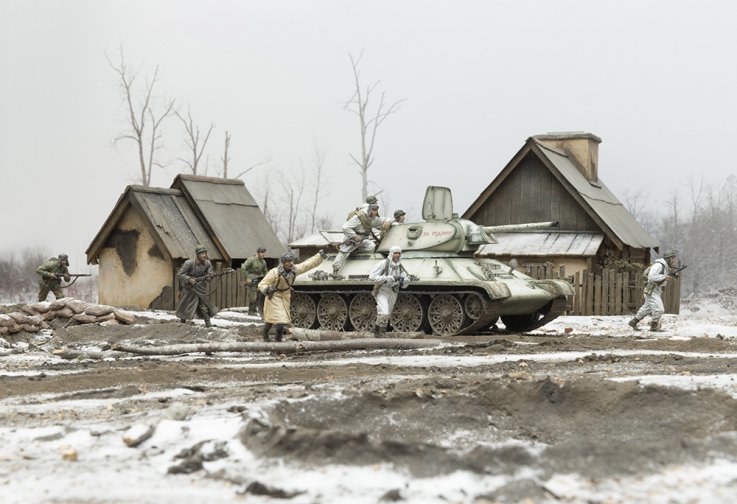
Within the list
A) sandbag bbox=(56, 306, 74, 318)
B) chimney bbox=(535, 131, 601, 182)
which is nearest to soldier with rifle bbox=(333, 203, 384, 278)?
sandbag bbox=(56, 306, 74, 318)

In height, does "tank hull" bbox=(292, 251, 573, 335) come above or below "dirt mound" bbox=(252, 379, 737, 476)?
above

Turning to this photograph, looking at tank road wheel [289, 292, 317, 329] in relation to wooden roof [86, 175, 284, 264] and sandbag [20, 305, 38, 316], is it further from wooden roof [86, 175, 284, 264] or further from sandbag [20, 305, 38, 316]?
wooden roof [86, 175, 284, 264]

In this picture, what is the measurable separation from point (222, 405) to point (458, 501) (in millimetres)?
3934

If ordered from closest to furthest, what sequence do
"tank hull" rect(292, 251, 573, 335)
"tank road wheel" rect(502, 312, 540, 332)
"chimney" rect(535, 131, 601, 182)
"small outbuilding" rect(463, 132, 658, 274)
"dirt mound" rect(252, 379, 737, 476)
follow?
"dirt mound" rect(252, 379, 737, 476) → "tank hull" rect(292, 251, 573, 335) → "tank road wheel" rect(502, 312, 540, 332) → "small outbuilding" rect(463, 132, 658, 274) → "chimney" rect(535, 131, 601, 182)

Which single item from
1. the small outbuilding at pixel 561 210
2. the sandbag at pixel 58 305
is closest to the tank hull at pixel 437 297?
the sandbag at pixel 58 305

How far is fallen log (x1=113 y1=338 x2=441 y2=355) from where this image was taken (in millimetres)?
15938

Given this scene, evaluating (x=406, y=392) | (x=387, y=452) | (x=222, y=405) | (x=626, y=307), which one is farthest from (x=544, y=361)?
(x=626, y=307)

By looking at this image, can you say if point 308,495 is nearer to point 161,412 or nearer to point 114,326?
point 161,412

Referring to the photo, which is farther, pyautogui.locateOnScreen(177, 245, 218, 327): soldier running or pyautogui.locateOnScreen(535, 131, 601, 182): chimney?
pyautogui.locateOnScreen(535, 131, 601, 182): chimney

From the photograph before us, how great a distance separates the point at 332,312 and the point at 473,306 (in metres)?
3.16

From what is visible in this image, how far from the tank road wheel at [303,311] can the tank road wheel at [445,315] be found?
2.77 m

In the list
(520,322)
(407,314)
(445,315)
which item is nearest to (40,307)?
(407,314)

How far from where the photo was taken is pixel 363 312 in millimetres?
20844

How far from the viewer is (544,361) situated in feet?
46.6
